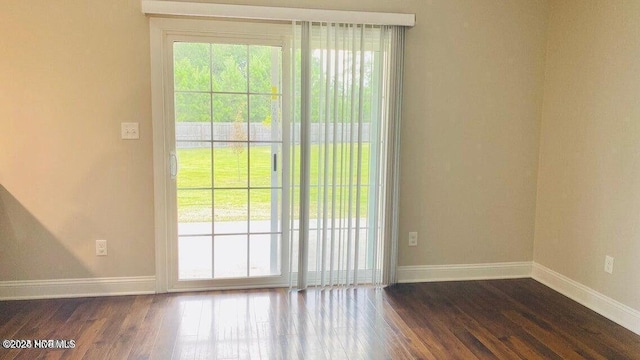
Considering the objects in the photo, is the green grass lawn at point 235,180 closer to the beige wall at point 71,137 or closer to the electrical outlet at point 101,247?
the beige wall at point 71,137

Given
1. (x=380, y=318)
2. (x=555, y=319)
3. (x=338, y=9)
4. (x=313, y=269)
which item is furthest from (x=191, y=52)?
(x=555, y=319)

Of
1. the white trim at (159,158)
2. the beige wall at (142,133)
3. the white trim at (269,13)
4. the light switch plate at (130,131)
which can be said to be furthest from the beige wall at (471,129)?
the light switch plate at (130,131)

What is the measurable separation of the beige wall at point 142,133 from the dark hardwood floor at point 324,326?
0.42 metres

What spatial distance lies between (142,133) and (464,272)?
9.39 feet

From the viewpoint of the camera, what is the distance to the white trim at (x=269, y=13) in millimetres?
3100

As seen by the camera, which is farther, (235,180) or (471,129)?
(471,129)

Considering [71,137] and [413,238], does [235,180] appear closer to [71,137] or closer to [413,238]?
[71,137]

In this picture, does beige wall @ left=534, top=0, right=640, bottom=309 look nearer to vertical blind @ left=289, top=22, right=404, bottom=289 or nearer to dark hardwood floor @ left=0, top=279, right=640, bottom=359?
dark hardwood floor @ left=0, top=279, right=640, bottom=359

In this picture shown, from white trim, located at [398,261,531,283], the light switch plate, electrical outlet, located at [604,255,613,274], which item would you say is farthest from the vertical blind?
electrical outlet, located at [604,255,613,274]

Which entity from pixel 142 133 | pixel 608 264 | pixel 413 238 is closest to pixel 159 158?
pixel 142 133

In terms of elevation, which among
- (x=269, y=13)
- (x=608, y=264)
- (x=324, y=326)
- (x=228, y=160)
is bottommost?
(x=324, y=326)

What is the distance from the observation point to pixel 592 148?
10.6 ft

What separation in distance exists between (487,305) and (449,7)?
233cm

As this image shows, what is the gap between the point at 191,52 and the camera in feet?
10.7
